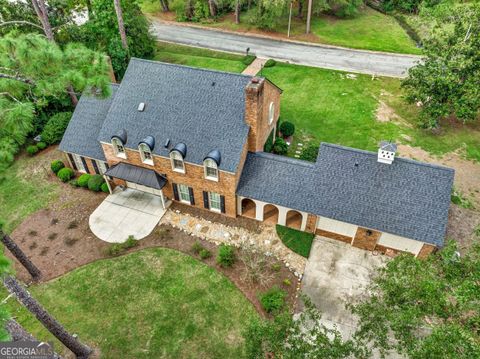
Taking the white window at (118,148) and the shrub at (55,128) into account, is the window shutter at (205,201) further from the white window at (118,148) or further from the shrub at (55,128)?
the shrub at (55,128)

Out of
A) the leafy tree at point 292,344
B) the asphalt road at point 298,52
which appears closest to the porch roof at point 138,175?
the leafy tree at point 292,344

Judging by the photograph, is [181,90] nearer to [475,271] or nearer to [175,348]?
[175,348]

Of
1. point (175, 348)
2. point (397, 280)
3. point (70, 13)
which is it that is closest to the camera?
point (397, 280)

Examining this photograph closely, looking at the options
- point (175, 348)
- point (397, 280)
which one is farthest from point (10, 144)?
point (397, 280)

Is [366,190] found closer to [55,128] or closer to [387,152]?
[387,152]

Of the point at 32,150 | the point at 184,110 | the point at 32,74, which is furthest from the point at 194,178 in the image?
the point at 32,150

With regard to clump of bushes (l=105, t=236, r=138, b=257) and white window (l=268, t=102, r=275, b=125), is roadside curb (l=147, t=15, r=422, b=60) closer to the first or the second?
white window (l=268, t=102, r=275, b=125)

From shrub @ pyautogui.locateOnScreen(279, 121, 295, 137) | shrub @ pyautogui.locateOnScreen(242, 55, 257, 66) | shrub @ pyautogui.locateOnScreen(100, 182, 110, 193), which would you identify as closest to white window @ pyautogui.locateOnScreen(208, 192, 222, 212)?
shrub @ pyautogui.locateOnScreen(100, 182, 110, 193)

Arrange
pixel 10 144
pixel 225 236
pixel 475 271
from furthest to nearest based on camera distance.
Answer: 1. pixel 225 236
2. pixel 10 144
3. pixel 475 271
